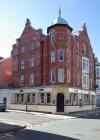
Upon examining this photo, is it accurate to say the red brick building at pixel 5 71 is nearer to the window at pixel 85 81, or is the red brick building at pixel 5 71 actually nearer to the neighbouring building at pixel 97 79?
the window at pixel 85 81

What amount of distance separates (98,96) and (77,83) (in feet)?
54.7

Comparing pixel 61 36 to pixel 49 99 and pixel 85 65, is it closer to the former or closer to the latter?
pixel 49 99

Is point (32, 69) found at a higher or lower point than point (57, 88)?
higher

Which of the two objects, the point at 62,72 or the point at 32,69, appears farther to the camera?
the point at 32,69

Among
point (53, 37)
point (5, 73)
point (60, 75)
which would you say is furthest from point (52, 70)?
point (5, 73)

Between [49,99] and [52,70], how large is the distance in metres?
4.72

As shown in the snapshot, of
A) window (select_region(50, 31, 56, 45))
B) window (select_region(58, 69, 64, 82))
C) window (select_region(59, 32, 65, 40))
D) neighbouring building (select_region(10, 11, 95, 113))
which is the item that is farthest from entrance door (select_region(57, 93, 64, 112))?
window (select_region(59, 32, 65, 40))

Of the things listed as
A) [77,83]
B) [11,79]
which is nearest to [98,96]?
[77,83]

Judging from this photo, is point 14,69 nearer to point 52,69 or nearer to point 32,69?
point 32,69

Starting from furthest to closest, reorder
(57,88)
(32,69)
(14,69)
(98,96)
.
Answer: (98,96) → (14,69) → (32,69) → (57,88)

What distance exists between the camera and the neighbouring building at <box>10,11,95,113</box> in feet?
152

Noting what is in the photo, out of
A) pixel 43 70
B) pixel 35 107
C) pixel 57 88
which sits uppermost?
pixel 43 70

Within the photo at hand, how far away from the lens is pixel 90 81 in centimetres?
5781

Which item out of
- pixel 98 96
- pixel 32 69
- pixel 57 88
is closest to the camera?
pixel 57 88
